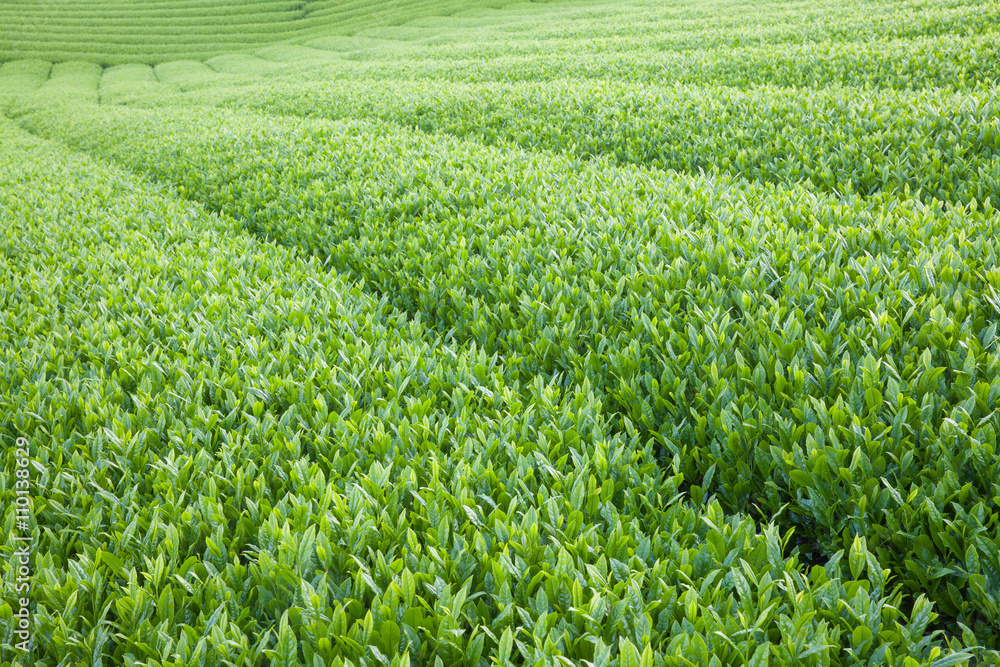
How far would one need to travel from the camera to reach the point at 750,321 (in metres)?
3.76

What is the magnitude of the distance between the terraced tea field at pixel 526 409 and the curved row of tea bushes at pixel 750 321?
26mm

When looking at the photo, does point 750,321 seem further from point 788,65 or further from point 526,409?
point 788,65

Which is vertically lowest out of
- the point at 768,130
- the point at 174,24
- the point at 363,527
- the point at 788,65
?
the point at 363,527

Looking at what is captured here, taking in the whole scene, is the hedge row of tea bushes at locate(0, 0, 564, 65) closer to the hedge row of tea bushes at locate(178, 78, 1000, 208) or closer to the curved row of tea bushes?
the hedge row of tea bushes at locate(178, 78, 1000, 208)

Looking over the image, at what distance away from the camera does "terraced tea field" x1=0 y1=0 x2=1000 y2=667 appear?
212 cm

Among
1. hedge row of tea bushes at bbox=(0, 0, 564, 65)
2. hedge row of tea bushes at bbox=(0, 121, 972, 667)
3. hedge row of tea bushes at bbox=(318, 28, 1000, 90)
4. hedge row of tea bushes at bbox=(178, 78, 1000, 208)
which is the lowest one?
hedge row of tea bushes at bbox=(0, 121, 972, 667)

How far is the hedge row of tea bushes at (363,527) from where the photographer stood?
2.02 meters

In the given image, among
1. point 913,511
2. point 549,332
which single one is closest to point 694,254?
point 549,332

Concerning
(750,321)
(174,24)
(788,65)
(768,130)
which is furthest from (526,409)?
(174,24)

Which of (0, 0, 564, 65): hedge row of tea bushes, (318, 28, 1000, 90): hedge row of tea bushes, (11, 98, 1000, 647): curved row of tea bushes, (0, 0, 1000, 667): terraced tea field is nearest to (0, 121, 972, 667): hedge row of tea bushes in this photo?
(0, 0, 1000, 667): terraced tea field

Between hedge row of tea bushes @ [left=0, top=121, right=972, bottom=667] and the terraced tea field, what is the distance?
0.02 meters

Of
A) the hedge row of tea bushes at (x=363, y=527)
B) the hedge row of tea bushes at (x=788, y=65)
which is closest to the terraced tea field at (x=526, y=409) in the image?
the hedge row of tea bushes at (x=363, y=527)

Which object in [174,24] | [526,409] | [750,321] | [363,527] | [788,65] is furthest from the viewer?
[174,24]

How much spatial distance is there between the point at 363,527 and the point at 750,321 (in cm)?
272
